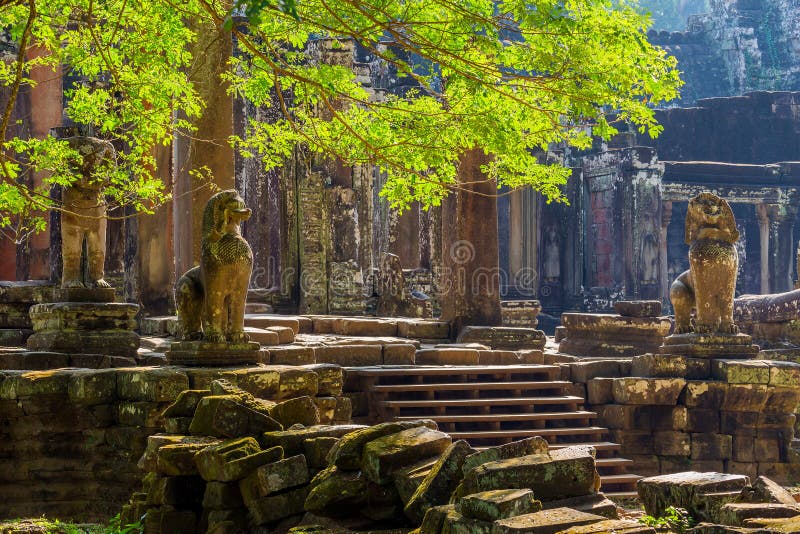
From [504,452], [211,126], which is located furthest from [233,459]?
[211,126]

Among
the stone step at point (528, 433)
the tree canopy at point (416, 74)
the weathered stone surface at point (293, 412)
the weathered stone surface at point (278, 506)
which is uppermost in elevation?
the tree canopy at point (416, 74)

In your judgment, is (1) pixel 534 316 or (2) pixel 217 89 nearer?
(2) pixel 217 89

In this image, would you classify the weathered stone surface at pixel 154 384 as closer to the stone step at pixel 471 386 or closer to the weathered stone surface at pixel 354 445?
the stone step at pixel 471 386

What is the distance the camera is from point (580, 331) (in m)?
16.8

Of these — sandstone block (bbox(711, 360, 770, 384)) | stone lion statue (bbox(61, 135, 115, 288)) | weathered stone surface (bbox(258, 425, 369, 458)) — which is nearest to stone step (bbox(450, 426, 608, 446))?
sandstone block (bbox(711, 360, 770, 384))

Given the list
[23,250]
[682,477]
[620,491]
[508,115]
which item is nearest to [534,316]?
[23,250]

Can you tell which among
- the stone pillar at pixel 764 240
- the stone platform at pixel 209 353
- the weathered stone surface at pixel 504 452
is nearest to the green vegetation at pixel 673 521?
the weathered stone surface at pixel 504 452

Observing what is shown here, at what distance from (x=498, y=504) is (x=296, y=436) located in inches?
86.3

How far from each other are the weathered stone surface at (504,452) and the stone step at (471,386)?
5.85 meters

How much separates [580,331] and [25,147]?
28.2 ft

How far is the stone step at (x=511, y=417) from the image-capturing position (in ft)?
38.2

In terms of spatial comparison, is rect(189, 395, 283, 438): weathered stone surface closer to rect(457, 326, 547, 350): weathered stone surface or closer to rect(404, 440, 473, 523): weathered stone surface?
rect(404, 440, 473, 523): weathered stone surface

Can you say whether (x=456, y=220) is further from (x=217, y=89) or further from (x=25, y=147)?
(x=25, y=147)

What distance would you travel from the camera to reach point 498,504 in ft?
16.2
